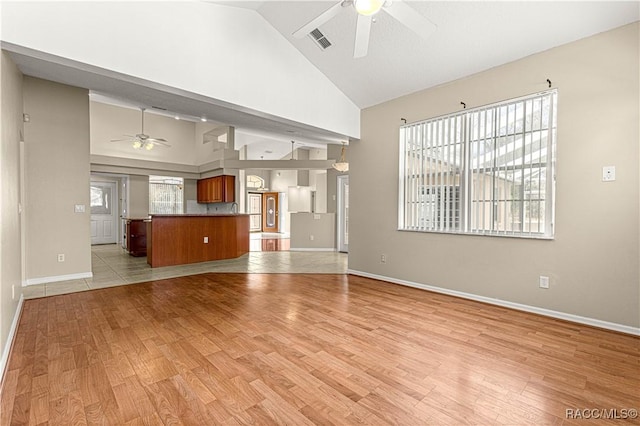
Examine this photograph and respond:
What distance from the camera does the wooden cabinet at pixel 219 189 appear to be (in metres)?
8.74

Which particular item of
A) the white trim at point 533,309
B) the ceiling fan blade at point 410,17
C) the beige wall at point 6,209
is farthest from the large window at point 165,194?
the ceiling fan blade at point 410,17

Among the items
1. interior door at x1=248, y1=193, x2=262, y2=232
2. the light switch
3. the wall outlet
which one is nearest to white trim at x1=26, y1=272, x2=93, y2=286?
the wall outlet

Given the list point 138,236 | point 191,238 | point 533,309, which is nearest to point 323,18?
point 533,309

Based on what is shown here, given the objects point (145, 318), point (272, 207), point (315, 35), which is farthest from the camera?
point (272, 207)

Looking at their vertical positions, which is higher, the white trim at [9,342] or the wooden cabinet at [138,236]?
the wooden cabinet at [138,236]

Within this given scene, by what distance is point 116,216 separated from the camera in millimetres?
9445

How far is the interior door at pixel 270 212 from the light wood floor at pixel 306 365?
35.3ft

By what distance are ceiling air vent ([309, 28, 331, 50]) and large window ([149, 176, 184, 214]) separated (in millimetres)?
7669

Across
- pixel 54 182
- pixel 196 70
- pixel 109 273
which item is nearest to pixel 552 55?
pixel 196 70

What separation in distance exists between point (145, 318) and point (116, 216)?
7.94 m

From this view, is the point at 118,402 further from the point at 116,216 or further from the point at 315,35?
the point at 116,216

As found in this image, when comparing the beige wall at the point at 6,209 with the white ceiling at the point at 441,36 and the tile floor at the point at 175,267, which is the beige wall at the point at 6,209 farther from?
the white ceiling at the point at 441,36

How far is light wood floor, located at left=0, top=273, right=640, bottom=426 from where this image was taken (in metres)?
1.68

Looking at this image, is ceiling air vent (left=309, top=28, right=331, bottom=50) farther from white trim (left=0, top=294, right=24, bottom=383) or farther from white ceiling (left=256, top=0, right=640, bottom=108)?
white trim (left=0, top=294, right=24, bottom=383)
